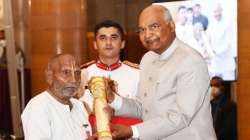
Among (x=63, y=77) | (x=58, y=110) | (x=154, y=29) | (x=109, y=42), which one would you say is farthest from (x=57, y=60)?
(x=109, y=42)

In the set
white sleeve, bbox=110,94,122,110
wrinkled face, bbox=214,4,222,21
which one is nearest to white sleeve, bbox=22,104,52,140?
white sleeve, bbox=110,94,122,110

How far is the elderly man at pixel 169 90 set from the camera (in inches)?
111

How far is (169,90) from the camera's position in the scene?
9.59 feet

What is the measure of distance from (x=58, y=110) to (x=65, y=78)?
0.18 m

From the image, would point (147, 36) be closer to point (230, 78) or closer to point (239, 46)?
point (239, 46)

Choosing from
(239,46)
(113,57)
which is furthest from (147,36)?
(239,46)

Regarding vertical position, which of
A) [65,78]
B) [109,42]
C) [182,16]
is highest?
[182,16]

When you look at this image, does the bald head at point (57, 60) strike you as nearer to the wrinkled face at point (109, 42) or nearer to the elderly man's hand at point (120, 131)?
the elderly man's hand at point (120, 131)

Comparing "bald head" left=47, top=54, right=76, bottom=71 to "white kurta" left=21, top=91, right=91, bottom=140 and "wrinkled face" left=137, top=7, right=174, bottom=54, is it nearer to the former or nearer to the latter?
"white kurta" left=21, top=91, right=91, bottom=140

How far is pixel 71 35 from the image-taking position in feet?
22.0

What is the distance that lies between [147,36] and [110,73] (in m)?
1.28

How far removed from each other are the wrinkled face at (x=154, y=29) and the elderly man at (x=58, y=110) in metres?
0.38

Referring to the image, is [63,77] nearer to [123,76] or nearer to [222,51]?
[123,76]

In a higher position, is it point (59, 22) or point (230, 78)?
point (59, 22)
